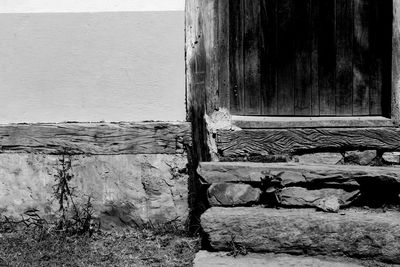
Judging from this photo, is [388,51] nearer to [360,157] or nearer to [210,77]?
[360,157]

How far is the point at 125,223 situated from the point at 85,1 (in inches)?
62.4

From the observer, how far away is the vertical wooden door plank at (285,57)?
420 cm

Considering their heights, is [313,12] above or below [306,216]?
above

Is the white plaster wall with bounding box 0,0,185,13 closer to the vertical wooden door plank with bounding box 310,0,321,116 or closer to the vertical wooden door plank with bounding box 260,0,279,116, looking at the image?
the vertical wooden door plank with bounding box 260,0,279,116

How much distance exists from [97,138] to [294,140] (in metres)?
1.39

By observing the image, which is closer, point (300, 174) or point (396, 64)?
point (300, 174)

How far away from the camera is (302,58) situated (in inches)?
166

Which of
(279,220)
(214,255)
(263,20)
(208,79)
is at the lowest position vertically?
(214,255)

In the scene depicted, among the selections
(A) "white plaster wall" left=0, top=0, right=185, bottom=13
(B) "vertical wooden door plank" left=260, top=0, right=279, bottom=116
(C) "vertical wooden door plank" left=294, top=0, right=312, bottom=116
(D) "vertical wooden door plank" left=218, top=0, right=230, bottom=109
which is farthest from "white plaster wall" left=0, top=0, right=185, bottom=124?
(C) "vertical wooden door plank" left=294, top=0, right=312, bottom=116

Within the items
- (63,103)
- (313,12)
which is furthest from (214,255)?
(313,12)

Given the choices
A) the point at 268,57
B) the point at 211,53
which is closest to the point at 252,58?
the point at 268,57

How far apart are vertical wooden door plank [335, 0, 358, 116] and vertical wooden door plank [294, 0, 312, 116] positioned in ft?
0.68

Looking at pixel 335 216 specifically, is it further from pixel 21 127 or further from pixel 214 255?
pixel 21 127

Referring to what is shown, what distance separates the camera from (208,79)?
4.07 metres
